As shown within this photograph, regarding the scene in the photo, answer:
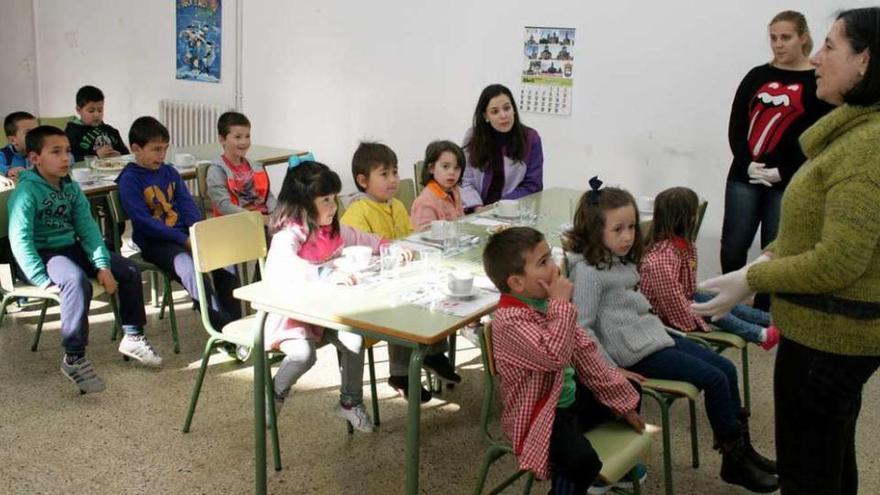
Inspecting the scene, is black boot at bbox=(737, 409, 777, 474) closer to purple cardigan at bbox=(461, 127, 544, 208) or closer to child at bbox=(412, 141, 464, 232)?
child at bbox=(412, 141, 464, 232)

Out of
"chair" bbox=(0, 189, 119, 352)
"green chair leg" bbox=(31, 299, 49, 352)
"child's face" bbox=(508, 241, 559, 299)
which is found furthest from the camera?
"green chair leg" bbox=(31, 299, 49, 352)

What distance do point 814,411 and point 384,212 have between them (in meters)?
1.92

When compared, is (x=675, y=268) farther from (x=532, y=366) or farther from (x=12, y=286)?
(x=12, y=286)

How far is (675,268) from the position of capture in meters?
2.75

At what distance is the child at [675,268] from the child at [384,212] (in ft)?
2.84

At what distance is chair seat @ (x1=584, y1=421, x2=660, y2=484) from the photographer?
6.56 feet

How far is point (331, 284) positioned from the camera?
99.3 inches

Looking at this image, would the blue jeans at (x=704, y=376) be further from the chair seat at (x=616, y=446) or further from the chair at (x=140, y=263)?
the chair at (x=140, y=263)

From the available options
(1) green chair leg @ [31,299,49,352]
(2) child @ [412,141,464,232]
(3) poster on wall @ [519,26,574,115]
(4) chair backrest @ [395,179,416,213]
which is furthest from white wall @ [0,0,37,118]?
(2) child @ [412,141,464,232]

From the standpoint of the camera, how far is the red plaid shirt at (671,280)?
9.00 feet

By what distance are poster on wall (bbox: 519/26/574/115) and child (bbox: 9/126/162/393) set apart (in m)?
2.66

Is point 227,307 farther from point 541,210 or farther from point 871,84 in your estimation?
point 871,84

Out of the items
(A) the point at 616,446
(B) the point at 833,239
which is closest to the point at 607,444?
(A) the point at 616,446

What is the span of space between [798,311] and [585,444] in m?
0.59
